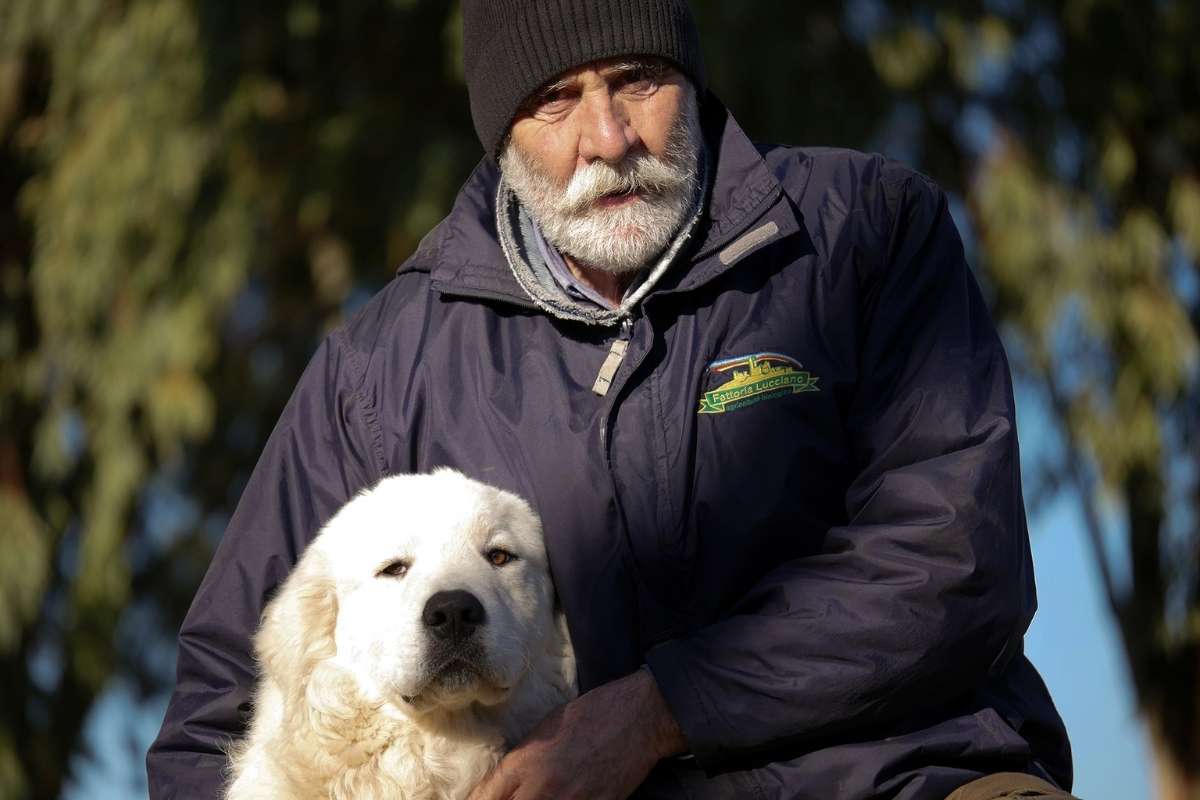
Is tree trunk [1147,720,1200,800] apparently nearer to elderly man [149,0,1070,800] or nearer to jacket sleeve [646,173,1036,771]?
elderly man [149,0,1070,800]

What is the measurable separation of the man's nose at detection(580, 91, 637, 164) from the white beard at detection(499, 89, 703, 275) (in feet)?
0.09

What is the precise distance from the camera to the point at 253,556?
333 cm

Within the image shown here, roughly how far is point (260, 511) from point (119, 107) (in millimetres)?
5759

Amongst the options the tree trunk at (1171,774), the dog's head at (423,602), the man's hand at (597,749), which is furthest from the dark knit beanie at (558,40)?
the tree trunk at (1171,774)

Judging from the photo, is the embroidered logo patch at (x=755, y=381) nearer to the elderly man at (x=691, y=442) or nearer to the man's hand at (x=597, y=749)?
the elderly man at (x=691, y=442)

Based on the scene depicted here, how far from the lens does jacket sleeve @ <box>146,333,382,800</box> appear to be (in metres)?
3.23

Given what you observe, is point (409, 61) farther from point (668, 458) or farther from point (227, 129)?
point (668, 458)

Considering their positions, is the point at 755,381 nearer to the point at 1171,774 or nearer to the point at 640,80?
the point at 640,80

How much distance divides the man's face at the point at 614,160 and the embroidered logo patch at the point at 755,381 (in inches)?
16.2

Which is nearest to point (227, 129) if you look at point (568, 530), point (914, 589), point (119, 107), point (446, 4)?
point (119, 107)

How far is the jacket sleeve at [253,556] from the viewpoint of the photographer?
3.23 m

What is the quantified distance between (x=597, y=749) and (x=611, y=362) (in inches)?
31.0

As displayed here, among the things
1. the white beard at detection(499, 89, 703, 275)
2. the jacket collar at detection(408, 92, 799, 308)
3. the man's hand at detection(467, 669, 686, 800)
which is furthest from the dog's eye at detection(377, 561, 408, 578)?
the white beard at detection(499, 89, 703, 275)

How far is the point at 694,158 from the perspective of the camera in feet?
11.5
